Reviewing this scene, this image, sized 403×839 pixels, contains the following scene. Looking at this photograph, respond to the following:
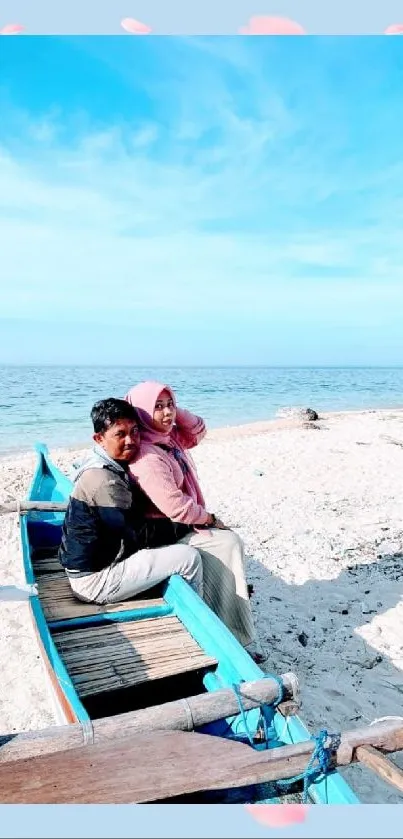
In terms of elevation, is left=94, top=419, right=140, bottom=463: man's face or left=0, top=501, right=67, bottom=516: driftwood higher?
left=94, top=419, right=140, bottom=463: man's face

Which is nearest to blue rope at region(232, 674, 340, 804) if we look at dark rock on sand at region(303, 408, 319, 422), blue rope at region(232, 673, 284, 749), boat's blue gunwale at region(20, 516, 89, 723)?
blue rope at region(232, 673, 284, 749)

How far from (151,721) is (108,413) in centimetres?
170

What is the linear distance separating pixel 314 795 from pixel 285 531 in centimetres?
527

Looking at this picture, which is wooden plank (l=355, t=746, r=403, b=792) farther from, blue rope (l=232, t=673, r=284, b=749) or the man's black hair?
the man's black hair

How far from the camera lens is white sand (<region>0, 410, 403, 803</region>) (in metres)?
3.91

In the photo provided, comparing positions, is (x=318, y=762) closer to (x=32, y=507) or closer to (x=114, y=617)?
(x=114, y=617)

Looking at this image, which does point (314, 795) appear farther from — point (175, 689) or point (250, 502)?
point (250, 502)

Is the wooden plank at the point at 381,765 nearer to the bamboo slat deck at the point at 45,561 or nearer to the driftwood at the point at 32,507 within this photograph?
the bamboo slat deck at the point at 45,561

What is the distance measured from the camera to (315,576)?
5.99 m

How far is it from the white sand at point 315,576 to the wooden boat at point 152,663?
0.75 metres

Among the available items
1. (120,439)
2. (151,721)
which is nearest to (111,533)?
(120,439)

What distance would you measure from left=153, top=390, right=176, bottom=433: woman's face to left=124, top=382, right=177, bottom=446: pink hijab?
22 millimetres

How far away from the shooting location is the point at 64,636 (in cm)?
344

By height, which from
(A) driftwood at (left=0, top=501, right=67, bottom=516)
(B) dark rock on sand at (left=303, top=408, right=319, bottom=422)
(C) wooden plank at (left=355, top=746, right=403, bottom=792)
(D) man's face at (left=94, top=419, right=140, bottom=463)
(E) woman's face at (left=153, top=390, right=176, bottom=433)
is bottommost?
(B) dark rock on sand at (left=303, top=408, right=319, bottom=422)
